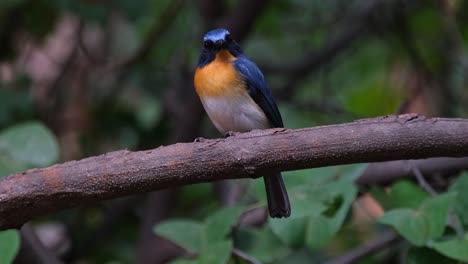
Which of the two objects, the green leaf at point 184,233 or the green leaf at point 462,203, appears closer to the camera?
the green leaf at point 462,203

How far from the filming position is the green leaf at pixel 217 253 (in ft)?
10.1

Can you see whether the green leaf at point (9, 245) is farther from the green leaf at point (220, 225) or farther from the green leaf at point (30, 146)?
the green leaf at point (220, 225)

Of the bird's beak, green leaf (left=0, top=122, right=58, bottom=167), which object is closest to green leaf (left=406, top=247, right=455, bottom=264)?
the bird's beak

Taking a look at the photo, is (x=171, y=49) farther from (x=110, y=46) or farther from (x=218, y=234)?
(x=218, y=234)

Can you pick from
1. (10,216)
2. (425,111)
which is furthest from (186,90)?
(10,216)

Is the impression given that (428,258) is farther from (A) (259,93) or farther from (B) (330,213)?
(A) (259,93)

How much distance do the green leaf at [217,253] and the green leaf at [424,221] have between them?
58 centimetres

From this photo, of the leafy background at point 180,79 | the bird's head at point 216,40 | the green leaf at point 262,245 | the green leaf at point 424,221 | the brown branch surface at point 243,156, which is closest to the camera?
the brown branch surface at point 243,156

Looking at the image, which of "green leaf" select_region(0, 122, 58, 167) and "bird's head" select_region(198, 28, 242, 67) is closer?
"green leaf" select_region(0, 122, 58, 167)

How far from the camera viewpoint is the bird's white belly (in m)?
3.64

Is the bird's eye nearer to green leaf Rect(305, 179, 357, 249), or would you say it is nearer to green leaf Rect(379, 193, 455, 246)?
green leaf Rect(305, 179, 357, 249)

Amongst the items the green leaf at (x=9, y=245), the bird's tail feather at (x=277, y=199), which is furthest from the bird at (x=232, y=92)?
the green leaf at (x=9, y=245)

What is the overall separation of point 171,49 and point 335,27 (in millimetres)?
1132

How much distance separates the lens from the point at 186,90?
538 cm
